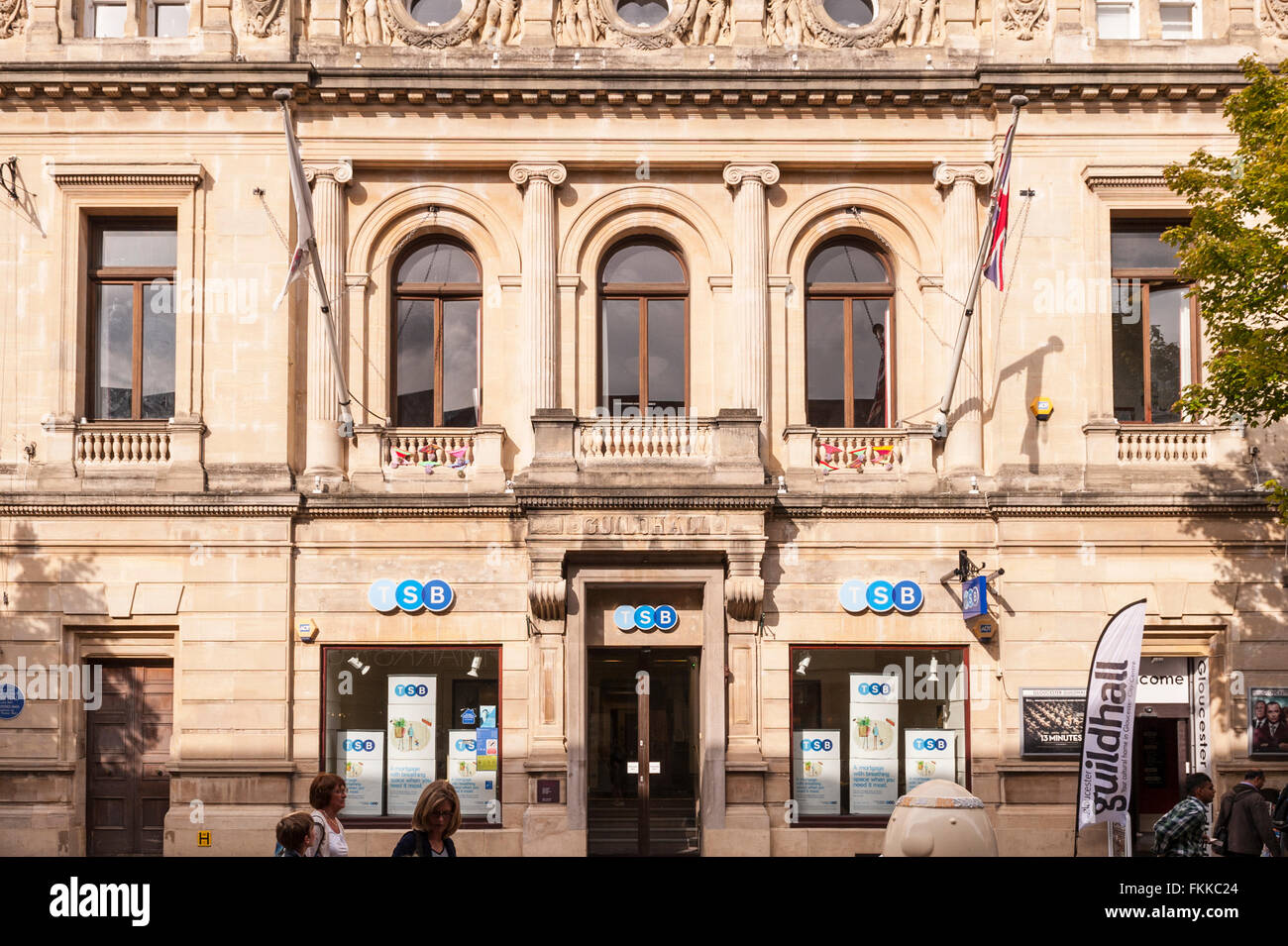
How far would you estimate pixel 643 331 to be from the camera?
2311cm

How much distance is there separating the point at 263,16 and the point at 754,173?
28.4 feet

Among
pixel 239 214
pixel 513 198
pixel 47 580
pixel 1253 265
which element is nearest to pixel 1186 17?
pixel 1253 265

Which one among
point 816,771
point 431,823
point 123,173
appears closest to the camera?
point 431,823

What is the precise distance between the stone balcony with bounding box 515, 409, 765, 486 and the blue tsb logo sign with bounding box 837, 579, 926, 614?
243cm

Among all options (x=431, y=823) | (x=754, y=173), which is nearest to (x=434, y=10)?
(x=754, y=173)

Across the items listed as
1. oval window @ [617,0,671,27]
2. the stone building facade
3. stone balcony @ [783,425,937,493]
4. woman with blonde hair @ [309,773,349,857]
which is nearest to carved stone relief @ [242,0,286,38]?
the stone building facade

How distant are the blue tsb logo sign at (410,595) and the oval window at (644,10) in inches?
403

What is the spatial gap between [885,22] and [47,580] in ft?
55.0

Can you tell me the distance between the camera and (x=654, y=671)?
2211 centimetres

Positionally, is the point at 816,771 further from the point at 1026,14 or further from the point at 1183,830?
the point at 1026,14

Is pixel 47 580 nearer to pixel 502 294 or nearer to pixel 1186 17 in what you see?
pixel 502 294

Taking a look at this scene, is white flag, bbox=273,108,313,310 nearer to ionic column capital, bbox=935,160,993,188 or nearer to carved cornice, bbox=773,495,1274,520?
carved cornice, bbox=773,495,1274,520

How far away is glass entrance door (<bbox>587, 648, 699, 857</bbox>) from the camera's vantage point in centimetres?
2177

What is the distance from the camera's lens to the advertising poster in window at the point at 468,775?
21.7m
